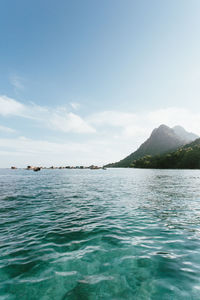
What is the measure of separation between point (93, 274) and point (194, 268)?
161 inches

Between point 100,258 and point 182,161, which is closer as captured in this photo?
point 100,258

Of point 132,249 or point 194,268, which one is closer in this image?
point 194,268

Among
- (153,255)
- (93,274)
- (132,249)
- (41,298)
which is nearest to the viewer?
(41,298)

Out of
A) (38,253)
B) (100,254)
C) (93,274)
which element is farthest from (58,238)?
(93,274)


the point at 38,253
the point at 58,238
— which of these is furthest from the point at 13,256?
the point at 58,238

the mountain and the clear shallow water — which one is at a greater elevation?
the mountain

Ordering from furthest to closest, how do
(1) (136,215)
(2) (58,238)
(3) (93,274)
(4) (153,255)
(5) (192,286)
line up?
(1) (136,215) < (2) (58,238) < (4) (153,255) < (3) (93,274) < (5) (192,286)

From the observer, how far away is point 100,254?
7.07m

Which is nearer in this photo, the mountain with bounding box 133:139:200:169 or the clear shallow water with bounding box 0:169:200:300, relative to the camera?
the clear shallow water with bounding box 0:169:200:300

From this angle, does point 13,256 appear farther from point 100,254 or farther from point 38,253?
point 100,254

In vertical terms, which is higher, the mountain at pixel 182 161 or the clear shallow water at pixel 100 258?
the mountain at pixel 182 161

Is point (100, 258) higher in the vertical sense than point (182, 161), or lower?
lower

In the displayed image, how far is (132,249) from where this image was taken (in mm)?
7477

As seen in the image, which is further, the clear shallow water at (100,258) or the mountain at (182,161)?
the mountain at (182,161)
